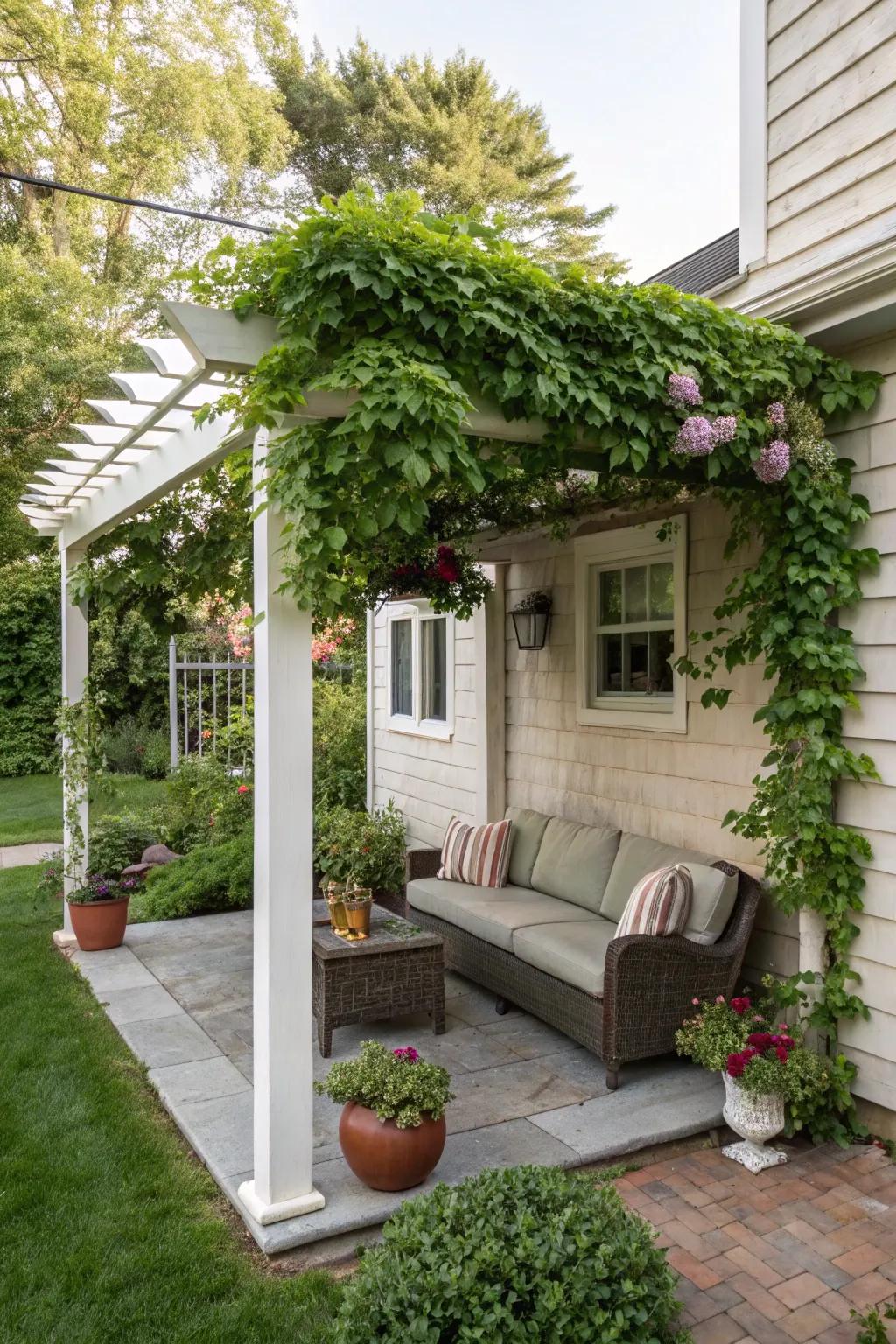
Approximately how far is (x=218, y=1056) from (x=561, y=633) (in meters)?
2.92

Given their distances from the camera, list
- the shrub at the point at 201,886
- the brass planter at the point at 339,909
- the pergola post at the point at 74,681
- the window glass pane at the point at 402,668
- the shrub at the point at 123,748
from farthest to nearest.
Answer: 1. the shrub at the point at 123,748
2. the window glass pane at the point at 402,668
3. the shrub at the point at 201,886
4. the pergola post at the point at 74,681
5. the brass planter at the point at 339,909

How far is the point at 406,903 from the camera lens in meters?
5.49

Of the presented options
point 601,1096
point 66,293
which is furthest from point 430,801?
point 66,293

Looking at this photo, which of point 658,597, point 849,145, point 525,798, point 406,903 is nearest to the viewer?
point 849,145

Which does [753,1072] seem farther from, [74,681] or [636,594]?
[74,681]

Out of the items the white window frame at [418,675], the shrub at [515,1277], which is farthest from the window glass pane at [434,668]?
the shrub at [515,1277]

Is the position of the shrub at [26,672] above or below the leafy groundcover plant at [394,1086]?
above

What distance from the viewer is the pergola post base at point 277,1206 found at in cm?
279

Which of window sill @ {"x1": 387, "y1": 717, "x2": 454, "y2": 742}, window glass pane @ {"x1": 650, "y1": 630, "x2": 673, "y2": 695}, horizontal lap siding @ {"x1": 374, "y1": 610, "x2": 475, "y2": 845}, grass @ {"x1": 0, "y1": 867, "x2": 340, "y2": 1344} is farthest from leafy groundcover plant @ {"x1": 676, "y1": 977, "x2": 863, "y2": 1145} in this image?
window sill @ {"x1": 387, "y1": 717, "x2": 454, "y2": 742}

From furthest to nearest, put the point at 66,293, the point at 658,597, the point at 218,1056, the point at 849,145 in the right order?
the point at 66,293
the point at 658,597
the point at 218,1056
the point at 849,145

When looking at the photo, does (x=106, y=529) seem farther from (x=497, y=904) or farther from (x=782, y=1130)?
(x=782, y=1130)

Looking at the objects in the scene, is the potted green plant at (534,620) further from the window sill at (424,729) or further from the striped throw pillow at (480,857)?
the window sill at (424,729)

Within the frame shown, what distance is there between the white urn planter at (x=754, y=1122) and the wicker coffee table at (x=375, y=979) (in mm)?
1425

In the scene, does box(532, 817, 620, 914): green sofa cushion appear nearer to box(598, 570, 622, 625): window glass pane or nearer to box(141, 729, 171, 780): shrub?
box(598, 570, 622, 625): window glass pane
